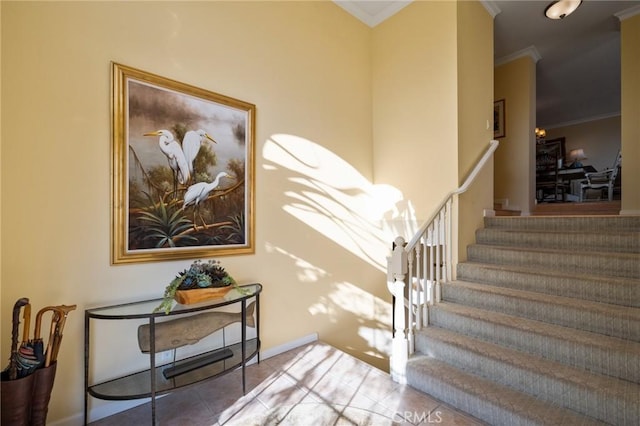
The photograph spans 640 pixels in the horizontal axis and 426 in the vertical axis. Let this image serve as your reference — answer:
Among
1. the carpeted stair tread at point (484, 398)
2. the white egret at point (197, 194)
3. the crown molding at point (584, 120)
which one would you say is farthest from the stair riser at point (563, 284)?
the crown molding at point (584, 120)

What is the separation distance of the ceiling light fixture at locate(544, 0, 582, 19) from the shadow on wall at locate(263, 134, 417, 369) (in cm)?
281

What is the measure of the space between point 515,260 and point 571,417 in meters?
1.41

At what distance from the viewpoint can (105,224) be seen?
5.96 feet

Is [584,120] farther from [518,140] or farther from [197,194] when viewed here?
[197,194]

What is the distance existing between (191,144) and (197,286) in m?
1.05

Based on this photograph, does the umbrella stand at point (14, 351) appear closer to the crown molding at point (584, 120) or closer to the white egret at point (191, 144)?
the white egret at point (191, 144)

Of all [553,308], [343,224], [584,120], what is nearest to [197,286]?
[343,224]

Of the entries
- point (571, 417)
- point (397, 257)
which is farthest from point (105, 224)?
point (571, 417)

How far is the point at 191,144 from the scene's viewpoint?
2150 millimetres

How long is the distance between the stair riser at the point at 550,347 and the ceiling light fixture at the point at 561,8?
370 cm

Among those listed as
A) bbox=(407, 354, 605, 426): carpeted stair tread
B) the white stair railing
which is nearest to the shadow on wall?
the white stair railing

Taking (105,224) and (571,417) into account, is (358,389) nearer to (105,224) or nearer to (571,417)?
(571,417)

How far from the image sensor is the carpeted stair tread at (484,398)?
1.62 m

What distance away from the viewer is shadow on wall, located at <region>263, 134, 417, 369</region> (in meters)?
2.83
